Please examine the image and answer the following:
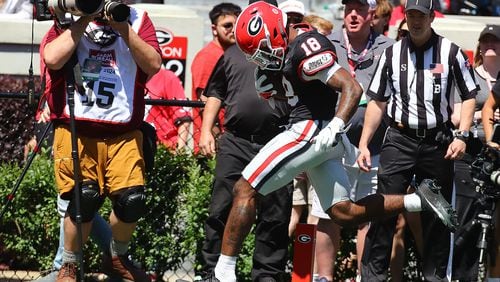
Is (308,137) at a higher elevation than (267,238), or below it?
higher

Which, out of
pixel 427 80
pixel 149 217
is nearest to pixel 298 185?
→ pixel 149 217

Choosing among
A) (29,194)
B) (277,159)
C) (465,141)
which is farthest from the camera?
(29,194)

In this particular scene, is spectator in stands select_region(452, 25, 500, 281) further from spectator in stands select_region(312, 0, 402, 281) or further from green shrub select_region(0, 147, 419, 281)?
spectator in stands select_region(312, 0, 402, 281)

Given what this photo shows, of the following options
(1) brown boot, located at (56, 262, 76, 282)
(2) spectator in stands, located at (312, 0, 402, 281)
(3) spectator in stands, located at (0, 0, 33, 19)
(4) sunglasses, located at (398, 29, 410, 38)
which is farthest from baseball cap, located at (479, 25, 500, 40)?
(3) spectator in stands, located at (0, 0, 33, 19)

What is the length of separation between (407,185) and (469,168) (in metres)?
0.80

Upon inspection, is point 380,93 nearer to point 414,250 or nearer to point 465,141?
point 465,141

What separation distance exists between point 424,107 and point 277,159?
4.40 ft

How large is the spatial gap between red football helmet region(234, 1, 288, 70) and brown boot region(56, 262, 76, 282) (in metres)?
1.89

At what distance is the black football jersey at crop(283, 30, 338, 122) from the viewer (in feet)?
27.3

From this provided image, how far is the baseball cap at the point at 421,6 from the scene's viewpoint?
9.16m

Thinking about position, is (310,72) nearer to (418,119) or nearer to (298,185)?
(418,119)

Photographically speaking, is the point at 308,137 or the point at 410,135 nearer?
the point at 308,137

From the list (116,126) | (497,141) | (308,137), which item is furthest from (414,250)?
(116,126)

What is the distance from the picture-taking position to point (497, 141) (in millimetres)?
9523
